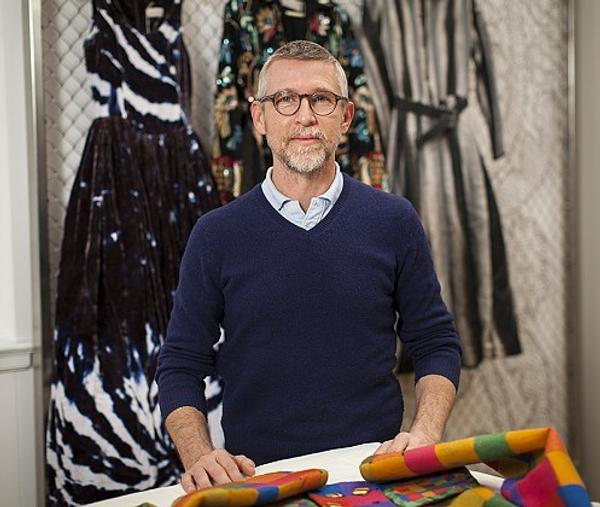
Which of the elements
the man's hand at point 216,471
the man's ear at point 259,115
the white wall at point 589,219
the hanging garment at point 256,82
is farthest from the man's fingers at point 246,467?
the white wall at point 589,219

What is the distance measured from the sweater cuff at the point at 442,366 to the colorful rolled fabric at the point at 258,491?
51 centimetres

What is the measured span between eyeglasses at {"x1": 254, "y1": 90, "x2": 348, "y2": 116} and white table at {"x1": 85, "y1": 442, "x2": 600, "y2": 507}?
66 cm

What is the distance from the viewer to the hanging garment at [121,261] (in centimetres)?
233

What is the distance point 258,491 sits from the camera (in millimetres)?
990

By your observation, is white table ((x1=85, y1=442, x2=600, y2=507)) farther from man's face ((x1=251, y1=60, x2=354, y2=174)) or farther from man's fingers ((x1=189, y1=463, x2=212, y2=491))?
man's face ((x1=251, y1=60, x2=354, y2=174))

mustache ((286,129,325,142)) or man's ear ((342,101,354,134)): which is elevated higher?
man's ear ((342,101,354,134))

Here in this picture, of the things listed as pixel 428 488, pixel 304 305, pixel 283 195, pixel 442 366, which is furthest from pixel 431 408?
pixel 283 195

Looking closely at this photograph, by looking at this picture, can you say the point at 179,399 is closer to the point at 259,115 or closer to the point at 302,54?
the point at 259,115

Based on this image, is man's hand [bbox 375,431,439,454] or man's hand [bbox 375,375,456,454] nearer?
man's hand [bbox 375,431,439,454]

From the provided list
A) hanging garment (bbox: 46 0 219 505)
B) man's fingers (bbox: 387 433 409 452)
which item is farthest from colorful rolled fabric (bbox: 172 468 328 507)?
→ hanging garment (bbox: 46 0 219 505)

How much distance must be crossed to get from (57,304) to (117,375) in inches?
11.2

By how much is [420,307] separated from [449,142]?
164 centimetres

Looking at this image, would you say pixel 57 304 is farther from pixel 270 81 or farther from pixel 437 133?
pixel 437 133

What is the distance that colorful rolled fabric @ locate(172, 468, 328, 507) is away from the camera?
3.11ft
